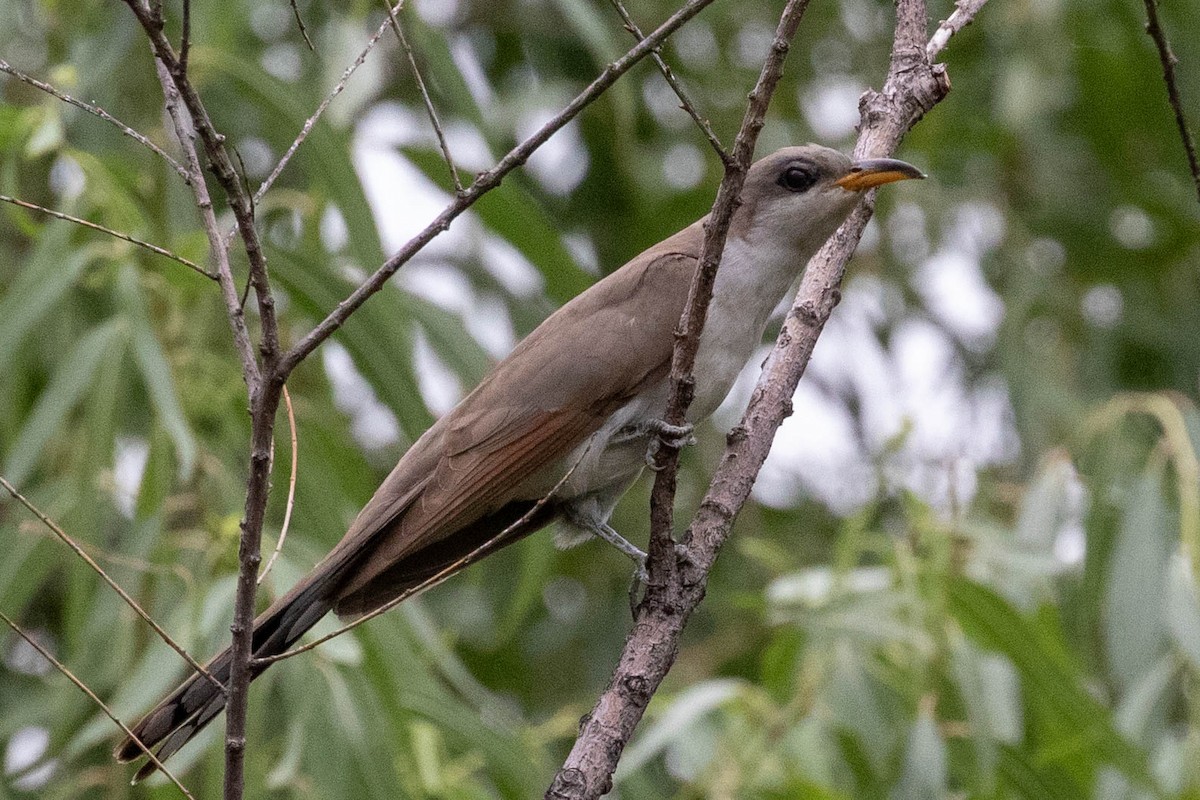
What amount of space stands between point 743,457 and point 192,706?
115 cm

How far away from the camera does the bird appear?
3.06m

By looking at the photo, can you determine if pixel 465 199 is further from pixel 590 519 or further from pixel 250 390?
pixel 590 519

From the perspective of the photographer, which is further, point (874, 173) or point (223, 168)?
point (874, 173)

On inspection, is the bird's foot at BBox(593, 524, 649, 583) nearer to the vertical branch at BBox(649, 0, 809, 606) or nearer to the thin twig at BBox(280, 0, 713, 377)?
the vertical branch at BBox(649, 0, 809, 606)

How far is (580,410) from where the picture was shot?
319 cm

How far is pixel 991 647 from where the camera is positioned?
3547 millimetres

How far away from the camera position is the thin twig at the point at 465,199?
1.86 metres

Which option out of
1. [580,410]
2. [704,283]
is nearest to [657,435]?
[580,410]

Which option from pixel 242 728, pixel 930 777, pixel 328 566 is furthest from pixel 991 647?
pixel 242 728

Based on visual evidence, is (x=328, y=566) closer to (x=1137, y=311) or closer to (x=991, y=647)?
(x=991, y=647)

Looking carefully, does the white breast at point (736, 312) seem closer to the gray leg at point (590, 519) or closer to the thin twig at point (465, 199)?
the gray leg at point (590, 519)

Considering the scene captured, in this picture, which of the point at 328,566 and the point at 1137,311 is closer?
the point at 328,566

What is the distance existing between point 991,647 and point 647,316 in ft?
3.78

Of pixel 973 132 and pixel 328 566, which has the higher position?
pixel 973 132
